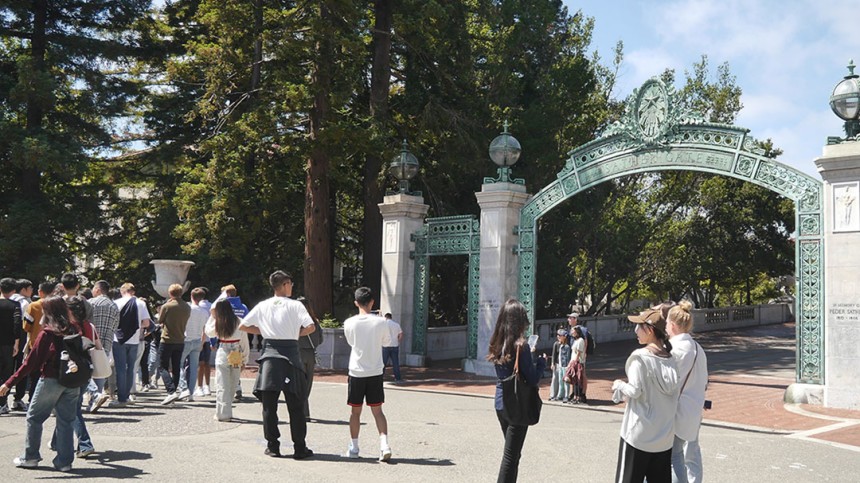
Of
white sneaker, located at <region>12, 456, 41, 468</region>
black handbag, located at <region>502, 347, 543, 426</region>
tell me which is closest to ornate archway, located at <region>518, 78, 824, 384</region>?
black handbag, located at <region>502, 347, 543, 426</region>

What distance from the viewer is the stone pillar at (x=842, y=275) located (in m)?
12.2

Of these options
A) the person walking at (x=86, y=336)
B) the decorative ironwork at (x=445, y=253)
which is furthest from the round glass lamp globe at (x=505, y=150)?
the person walking at (x=86, y=336)

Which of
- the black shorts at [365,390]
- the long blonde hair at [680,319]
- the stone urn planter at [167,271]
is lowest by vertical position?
the black shorts at [365,390]

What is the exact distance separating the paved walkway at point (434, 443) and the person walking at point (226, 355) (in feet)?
0.85

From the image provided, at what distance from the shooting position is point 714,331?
31.8 meters

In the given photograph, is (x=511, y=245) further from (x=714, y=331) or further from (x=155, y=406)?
(x=714, y=331)

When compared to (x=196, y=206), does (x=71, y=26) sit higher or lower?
higher

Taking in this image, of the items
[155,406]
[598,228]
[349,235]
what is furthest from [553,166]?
[155,406]

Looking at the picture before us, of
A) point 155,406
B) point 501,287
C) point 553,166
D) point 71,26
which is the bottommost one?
point 155,406

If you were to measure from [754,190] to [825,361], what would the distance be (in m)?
24.3

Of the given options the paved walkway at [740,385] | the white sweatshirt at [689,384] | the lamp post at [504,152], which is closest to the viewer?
the white sweatshirt at [689,384]

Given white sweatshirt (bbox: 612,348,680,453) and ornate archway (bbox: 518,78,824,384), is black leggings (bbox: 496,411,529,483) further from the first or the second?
ornate archway (bbox: 518,78,824,384)

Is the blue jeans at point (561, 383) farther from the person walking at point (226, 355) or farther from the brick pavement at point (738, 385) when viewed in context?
the person walking at point (226, 355)

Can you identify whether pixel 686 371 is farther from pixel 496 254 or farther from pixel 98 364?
pixel 496 254
